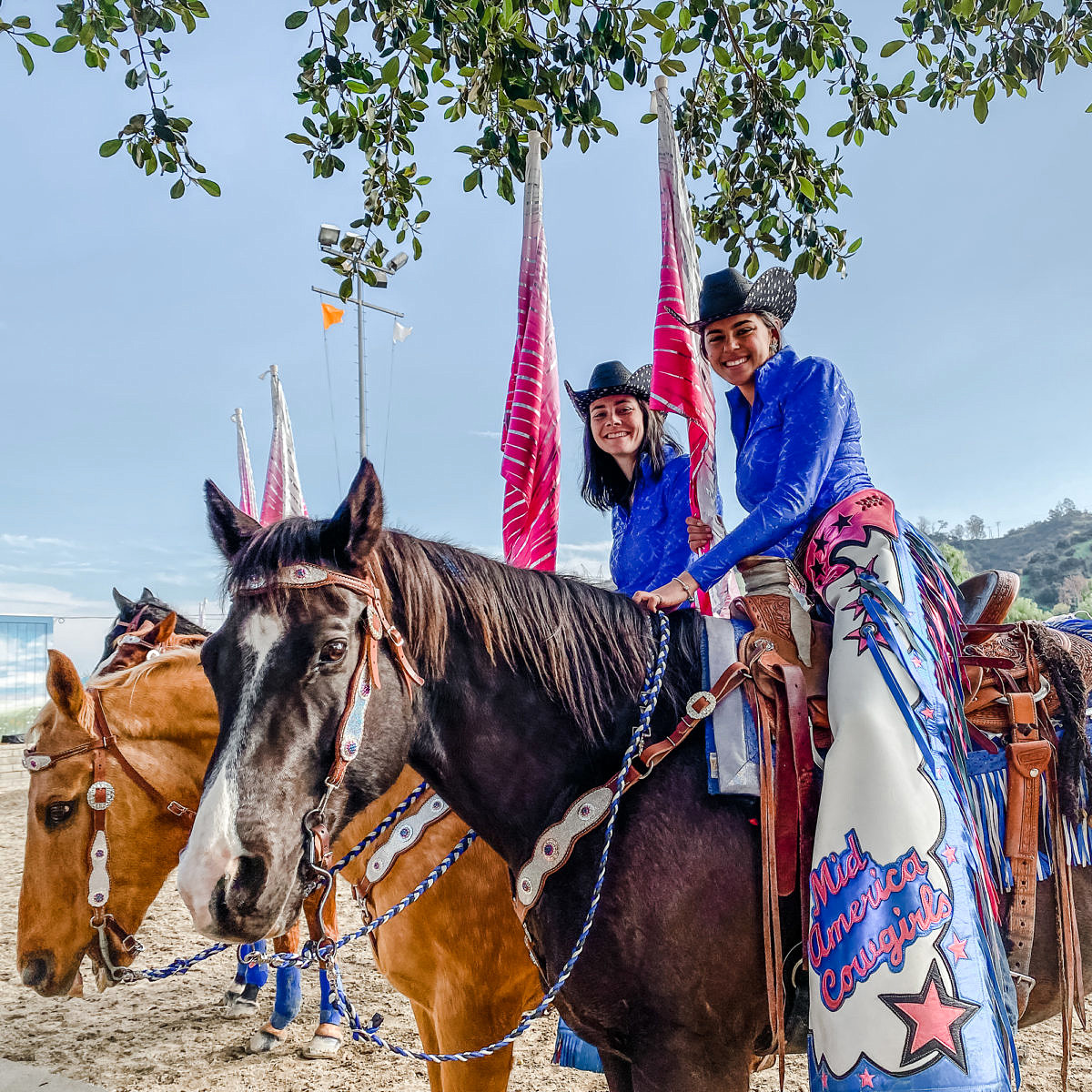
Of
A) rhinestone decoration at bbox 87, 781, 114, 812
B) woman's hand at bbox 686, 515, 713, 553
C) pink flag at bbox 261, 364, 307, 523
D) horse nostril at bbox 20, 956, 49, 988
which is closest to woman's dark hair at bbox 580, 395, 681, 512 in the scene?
woman's hand at bbox 686, 515, 713, 553

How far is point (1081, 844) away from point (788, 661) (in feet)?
3.80

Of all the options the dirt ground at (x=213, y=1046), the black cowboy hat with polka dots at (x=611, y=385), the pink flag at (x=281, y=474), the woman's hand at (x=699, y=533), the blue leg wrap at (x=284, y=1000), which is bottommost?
the dirt ground at (x=213, y=1046)

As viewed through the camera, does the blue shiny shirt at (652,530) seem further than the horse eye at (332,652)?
Yes

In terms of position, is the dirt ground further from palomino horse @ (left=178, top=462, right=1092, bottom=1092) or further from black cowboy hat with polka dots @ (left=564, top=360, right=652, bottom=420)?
black cowboy hat with polka dots @ (left=564, top=360, right=652, bottom=420)

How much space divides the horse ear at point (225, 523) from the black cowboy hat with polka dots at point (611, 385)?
6.92 ft

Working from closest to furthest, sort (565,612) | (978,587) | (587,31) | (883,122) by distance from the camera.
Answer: (565,612) → (978,587) → (587,31) → (883,122)

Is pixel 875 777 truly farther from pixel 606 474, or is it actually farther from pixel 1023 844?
pixel 606 474

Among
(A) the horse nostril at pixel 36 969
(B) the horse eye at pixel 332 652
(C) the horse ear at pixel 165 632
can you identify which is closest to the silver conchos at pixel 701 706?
(B) the horse eye at pixel 332 652

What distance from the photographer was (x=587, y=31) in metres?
3.40

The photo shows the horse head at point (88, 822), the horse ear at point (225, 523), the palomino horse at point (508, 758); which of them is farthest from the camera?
the horse head at point (88, 822)

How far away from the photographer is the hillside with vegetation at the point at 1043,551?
6025 centimetres

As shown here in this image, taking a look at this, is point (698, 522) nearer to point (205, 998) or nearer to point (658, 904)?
point (658, 904)

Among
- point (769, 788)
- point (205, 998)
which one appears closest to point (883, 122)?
point (769, 788)

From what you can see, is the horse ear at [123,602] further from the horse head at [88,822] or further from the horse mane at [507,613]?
the horse mane at [507,613]
